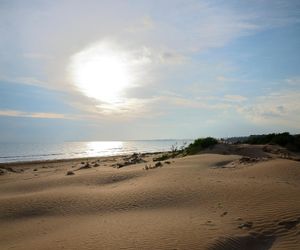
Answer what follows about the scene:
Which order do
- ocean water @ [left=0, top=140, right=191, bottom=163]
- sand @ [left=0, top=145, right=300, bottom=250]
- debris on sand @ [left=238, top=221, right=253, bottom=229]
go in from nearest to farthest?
sand @ [left=0, top=145, right=300, bottom=250] → debris on sand @ [left=238, top=221, right=253, bottom=229] → ocean water @ [left=0, top=140, right=191, bottom=163]

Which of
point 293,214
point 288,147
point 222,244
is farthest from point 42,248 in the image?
point 288,147

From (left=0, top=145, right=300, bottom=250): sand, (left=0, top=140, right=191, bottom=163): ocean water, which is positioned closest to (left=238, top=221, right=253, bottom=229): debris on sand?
(left=0, top=145, right=300, bottom=250): sand

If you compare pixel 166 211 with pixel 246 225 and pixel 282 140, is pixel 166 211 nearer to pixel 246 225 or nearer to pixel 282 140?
pixel 246 225

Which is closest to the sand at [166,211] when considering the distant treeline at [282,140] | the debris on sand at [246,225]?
the debris on sand at [246,225]

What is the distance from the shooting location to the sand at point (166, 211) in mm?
6773

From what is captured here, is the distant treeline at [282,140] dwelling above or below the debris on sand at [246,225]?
above

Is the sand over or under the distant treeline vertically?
under

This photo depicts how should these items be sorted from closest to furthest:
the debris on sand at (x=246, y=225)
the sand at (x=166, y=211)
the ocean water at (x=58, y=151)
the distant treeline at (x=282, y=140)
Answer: the sand at (x=166, y=211), the debris on sand at (x=246, y=225), the distant treeline at (x=282, y=140), the ocean water at (x=58, y=151)

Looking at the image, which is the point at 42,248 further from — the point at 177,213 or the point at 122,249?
the point at 177,213

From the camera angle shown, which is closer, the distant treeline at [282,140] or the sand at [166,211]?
the sand at [166,211]

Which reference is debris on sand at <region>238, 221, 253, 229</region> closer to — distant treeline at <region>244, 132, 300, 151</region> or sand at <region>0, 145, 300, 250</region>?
sand at <region>0, 145, 300, 250</region>

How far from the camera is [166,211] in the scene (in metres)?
8.96

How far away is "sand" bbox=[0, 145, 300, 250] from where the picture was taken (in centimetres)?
677

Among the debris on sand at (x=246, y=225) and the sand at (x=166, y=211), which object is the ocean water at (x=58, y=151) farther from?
the debris on sand at (x=246, y=225)
